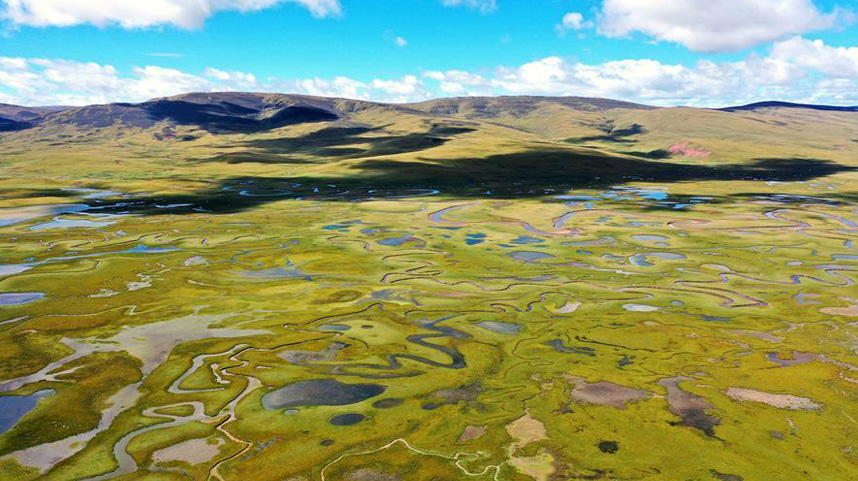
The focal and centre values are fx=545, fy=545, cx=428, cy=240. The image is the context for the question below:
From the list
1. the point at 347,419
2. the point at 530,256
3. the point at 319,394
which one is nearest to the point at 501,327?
the point at 319,394

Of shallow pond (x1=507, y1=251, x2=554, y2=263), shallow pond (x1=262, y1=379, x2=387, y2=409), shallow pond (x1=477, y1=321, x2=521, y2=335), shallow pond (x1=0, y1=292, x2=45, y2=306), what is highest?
shallow pond (x1=507, y1=251, x2=554, y2=263)

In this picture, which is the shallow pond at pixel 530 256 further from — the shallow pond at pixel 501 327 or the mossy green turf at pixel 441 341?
the shallow pond at pixel 501 327

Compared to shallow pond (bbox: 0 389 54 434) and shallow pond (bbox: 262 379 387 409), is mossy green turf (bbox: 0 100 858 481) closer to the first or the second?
shallow pond (bbox: 0 389 54 434)

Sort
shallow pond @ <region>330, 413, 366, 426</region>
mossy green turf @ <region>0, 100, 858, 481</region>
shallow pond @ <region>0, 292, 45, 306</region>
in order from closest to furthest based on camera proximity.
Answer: mossy green turf @ <region>0, 100, 858, 481</region> → shallow pond @ <region>330, 413, 366, 426</region> → shallow pond @ <region>0, 292, 45, 306</region>

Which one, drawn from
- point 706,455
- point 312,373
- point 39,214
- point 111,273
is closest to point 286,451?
point 312,373

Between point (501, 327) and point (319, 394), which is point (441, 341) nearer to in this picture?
point (501, 327)

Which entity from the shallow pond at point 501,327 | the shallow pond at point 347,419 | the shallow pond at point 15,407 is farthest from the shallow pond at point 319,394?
the shallow pond at point 501,327

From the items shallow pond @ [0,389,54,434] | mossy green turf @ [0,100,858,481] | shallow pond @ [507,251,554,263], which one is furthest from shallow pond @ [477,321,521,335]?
shallow pond @ [0,389,54,434]

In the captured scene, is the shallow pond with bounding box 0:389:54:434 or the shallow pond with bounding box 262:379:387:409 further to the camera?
the shallow pond with bounding box 262:379:387:409

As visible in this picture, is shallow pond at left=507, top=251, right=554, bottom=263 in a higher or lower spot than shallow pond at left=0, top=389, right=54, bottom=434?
higher

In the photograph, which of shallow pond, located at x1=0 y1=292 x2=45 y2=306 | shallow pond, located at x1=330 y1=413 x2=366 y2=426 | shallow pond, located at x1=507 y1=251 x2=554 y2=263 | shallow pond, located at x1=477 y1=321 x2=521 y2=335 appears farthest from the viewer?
shallow pond, located at x1=507 y1=251 x2=554 y2=263
